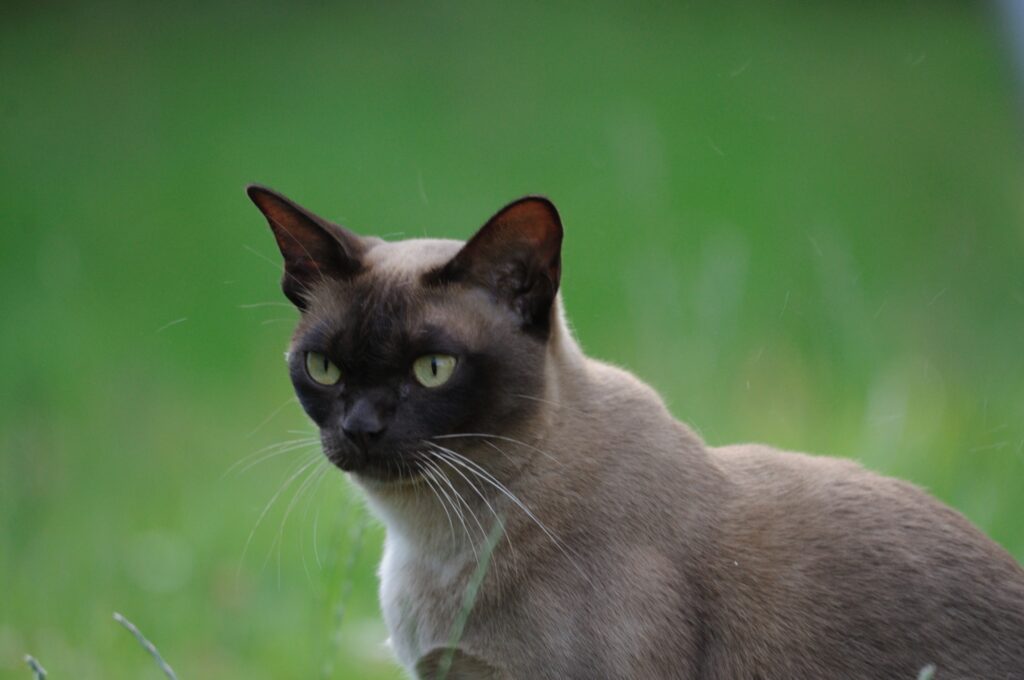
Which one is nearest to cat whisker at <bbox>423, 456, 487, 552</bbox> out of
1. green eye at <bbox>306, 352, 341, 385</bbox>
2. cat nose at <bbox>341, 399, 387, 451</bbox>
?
cat nose at <bbox>341, 399, 387, 451</bbox>

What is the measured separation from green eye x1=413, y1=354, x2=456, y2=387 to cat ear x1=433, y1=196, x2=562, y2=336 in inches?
6.7

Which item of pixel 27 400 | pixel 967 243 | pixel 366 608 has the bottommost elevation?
pixel 366 608

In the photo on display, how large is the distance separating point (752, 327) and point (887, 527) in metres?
2.72

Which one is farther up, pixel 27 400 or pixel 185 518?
pixel 27 400

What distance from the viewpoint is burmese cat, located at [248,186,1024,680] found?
8.48 ft

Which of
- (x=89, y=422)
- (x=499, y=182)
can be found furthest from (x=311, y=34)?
(x=89, y=422)

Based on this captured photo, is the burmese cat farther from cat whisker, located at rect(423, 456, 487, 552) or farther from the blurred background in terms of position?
the blurred background

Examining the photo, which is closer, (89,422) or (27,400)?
(27,400)

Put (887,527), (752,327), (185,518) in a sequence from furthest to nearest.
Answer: (752,327), (185,518), (887,527)

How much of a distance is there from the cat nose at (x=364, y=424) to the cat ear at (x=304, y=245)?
12.5 inches

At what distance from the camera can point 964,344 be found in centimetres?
398

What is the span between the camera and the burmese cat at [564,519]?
2586 mm

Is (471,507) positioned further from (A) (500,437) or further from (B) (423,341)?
(B) (423,341)

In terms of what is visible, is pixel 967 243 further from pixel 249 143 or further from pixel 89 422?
pixel 249 143
